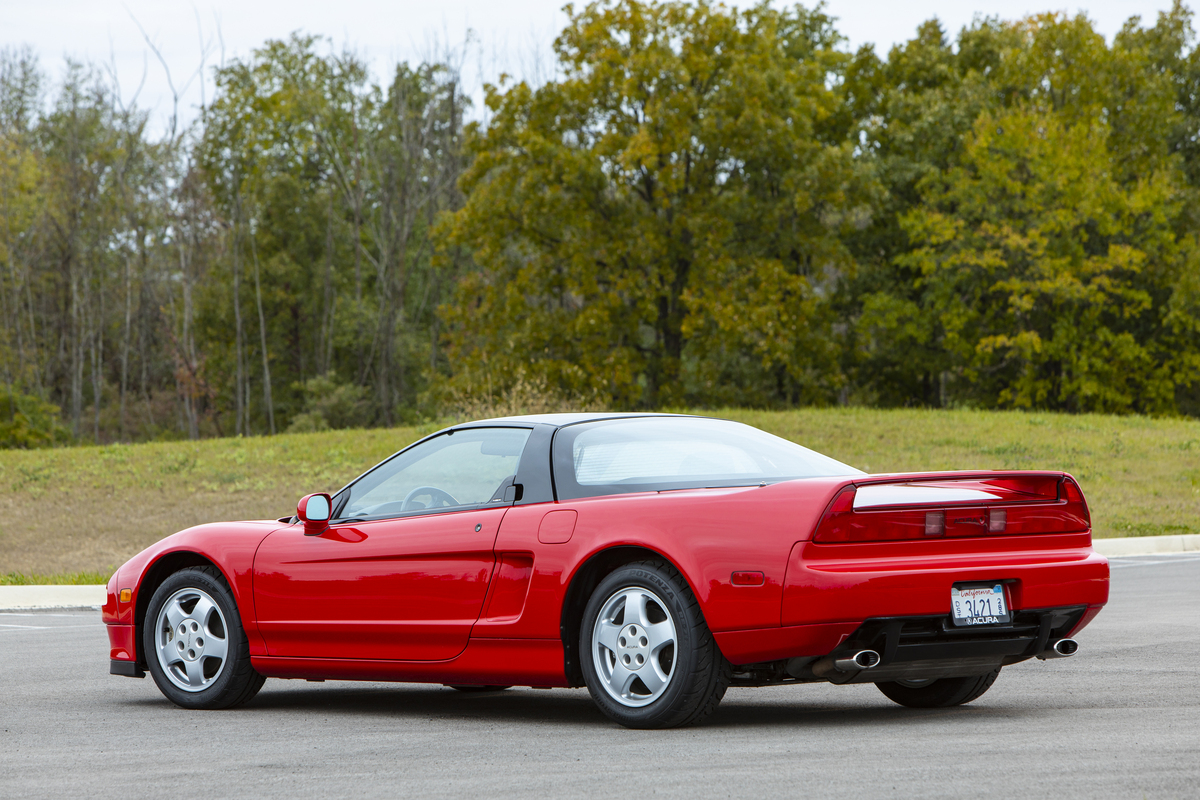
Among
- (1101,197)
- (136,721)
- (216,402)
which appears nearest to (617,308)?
(1101,197)

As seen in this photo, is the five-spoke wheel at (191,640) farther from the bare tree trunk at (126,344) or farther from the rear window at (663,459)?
the bare tree trunk at (126,344)

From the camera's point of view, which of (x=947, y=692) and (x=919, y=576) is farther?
(x=947, y=692)

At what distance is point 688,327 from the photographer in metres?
39.0

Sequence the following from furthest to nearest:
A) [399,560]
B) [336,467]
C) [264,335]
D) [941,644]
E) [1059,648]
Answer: [264,335], [336,467], [399,560], [1059,648], [941,644]

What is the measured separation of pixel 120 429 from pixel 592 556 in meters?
58.9

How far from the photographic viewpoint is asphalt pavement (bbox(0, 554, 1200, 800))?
185 inches

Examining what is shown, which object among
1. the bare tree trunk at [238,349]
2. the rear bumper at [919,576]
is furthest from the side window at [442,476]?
the bare tree trunk at [238,349]

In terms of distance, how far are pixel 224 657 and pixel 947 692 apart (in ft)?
11.5

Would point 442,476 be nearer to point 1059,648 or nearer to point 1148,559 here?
point 1059,648

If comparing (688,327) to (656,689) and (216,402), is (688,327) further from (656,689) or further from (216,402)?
(656,689)

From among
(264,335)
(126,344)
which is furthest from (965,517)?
(126,344)

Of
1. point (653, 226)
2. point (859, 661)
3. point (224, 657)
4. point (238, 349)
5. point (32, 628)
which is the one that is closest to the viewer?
point (859, 661)

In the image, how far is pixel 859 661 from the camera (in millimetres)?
5461

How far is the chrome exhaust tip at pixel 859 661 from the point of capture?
5.46 metres
